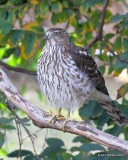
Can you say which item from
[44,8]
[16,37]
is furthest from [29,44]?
[44,8]

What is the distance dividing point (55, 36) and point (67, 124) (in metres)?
1.12

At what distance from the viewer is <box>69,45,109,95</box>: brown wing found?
6.08 meters

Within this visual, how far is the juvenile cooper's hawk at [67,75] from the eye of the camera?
5.91 m

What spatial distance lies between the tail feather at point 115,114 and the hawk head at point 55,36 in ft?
2.44

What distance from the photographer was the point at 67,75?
5895 millimetres

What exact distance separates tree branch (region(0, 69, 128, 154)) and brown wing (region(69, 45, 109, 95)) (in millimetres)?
817

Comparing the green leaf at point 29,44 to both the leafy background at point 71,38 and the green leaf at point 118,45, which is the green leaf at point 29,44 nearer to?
the leafy background at point 71,38

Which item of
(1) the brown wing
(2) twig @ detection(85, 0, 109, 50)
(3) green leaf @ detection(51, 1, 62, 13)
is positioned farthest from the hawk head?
(2) twig @ detection(85, 0, 109, 50)

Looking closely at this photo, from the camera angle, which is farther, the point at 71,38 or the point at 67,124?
the point at 71,38

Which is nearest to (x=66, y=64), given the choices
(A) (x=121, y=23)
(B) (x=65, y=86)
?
(B) (x=65, y=86)

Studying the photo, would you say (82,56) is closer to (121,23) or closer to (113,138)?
(121,23)

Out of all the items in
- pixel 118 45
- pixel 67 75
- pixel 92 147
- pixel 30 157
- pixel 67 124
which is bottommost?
pixel 30 157

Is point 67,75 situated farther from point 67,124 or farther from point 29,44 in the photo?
Result: point 29,44

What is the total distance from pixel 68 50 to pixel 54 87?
417mm
